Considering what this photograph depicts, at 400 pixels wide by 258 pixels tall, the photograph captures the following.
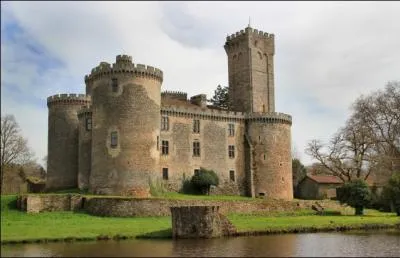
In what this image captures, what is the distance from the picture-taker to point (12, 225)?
30.5m

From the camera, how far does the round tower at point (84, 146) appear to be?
47.7 meters

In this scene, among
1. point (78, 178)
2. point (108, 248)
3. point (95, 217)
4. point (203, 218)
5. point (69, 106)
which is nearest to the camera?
point (108, 248)

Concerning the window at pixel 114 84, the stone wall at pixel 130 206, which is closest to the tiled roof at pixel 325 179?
the stone wall at pixel 130 206

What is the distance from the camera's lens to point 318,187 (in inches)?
2601

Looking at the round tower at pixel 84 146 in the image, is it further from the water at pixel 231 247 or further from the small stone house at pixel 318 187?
Answer: the small stone house at pixel 318 187

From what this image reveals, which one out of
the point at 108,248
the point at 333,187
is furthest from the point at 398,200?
the point at 108,248

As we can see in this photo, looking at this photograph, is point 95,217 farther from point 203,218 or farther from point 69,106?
point 69,106

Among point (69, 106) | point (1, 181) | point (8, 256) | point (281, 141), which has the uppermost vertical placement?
point (69, 106)

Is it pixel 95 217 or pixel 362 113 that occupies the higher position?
pixel 362 113

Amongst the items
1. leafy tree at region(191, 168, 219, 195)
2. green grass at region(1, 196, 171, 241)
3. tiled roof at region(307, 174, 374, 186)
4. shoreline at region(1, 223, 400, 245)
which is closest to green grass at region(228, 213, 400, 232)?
shoreline at region(1, 223, 400, 245)

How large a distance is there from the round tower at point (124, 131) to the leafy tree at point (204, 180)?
5317 millimetres

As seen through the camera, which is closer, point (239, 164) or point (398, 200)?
point (398, 200)

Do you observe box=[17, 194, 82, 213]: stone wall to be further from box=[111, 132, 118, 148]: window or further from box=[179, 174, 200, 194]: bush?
box=[179, 174, 200, 194]: bush

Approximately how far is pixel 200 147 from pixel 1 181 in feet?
66.1
